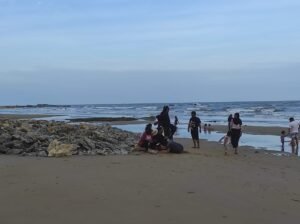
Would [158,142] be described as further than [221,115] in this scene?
No

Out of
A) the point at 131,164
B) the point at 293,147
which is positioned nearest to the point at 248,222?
the point at 131,164

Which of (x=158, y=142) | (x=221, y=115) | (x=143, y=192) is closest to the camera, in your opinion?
(x=143, y=192)

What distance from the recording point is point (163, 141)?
1522cm

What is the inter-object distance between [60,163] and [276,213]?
6034mm

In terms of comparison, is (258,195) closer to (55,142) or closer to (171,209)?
(171,209)

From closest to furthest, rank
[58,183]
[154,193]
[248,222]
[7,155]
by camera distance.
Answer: [248,222], [154,193], [58,183], [7,155]

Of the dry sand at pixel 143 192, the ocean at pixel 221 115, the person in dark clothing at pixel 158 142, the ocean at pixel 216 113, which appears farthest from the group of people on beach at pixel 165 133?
the ocean at pixel 216 113

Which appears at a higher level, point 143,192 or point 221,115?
point 143,192

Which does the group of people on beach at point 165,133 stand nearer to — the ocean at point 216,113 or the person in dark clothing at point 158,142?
the person in dark clothing at point 158,142

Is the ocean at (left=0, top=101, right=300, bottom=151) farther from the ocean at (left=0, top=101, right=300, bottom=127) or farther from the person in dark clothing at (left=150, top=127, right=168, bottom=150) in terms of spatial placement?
the person in dark clothing at (left=150, top=127, right=168, bottom=150)

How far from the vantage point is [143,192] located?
7945mm

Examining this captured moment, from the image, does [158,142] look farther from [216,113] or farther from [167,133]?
[216,113]

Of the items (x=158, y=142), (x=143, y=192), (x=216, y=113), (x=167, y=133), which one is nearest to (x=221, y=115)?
(x=216, y=113)

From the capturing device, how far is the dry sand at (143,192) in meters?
6.51
